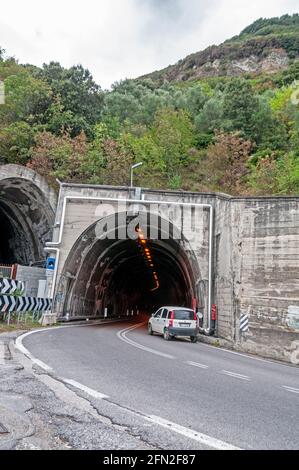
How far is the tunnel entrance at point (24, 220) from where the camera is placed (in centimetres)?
2786

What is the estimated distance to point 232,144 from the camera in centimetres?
3591

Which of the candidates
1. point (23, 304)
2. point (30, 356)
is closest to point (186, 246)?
point (23, 304)

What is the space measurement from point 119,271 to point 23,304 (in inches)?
977

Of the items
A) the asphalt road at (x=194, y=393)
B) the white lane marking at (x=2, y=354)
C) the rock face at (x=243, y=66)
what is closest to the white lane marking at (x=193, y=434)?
the asphalt road at (x=194, y=393)

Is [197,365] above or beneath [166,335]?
beneath

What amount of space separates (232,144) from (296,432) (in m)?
32.8

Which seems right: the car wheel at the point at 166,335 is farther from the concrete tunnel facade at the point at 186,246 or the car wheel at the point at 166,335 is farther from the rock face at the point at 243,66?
the rock face at the point at 243,66

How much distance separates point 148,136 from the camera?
42.2 meters

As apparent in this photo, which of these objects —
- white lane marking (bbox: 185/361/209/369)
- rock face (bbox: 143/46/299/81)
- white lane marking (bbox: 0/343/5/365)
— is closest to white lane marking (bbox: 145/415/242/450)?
white lane marking (bbox: 0/343/5/365)

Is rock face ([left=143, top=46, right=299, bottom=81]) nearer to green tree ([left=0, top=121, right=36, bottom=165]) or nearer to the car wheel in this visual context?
green tree ([left=0, top=121, right=36, bottom=165])

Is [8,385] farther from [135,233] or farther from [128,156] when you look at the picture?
[128,156]

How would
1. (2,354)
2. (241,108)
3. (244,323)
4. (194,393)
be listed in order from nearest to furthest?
(194,393) → (2,354) → (244,323) → (241,108)

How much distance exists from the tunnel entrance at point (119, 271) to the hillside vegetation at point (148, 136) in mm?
6030

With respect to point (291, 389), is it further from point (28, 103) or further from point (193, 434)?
point (28, 103)
